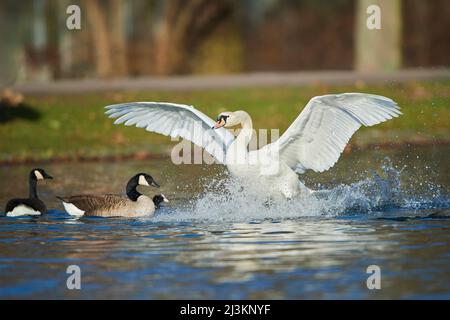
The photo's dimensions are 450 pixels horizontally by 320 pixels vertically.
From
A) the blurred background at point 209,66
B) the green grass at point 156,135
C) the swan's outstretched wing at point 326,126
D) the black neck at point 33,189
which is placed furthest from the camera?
the blurred background at point 209,66

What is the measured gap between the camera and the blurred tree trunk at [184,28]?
102 feet

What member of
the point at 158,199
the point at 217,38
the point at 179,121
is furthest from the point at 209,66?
Answer: the point at 179,121

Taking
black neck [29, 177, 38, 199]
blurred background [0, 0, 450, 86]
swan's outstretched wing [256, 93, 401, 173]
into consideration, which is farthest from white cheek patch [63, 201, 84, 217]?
blurred background [0, 0, 450, 86]

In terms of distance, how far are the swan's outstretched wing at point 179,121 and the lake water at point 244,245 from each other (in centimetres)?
52

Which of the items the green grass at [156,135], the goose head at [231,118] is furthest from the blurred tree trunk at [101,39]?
the goose head at [231,118]

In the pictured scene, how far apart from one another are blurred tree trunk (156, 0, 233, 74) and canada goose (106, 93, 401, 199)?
58.1ft

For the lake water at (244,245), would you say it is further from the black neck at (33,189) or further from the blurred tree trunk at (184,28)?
the blurred tree trunk at (184,28)

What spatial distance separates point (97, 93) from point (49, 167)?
6.59 m

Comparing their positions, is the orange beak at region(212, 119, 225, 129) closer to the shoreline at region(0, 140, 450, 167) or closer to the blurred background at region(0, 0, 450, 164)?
the shoreline at region(0, 140, 450, 167)

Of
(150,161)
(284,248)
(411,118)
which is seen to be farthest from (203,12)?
(284,248)

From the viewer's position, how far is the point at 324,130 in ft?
42.5

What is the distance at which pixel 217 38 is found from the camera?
102ft

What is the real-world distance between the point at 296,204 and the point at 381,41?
1598cm
